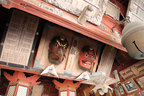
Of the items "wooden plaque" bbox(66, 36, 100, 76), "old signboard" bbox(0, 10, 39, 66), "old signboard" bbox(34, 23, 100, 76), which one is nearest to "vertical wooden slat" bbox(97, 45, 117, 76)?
"old signboard" bbox(34, 23, 100, 76)

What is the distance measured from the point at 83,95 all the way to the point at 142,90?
1.73 m

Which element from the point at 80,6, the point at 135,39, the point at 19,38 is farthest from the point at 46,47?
the point at 135,39

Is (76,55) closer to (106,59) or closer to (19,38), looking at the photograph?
(106,59)

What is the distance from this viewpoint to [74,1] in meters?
3.17

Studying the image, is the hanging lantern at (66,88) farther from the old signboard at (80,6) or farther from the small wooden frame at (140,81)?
the small wooden frame at (140,81)

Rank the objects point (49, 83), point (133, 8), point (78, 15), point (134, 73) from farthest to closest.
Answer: point (133, 8)
point (134, 73)
point (49, 83)
point (78, 15)

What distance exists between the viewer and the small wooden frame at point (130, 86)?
3734 millimetres

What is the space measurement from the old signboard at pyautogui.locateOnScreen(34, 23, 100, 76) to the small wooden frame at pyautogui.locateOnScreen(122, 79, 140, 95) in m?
1.25

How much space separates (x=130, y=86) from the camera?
12.6ft

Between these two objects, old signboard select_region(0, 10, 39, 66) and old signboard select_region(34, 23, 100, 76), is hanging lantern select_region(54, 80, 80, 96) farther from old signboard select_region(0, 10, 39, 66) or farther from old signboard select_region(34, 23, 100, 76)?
old signboard select_region(0, 10, 39, 66)

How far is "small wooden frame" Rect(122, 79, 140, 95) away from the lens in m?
3.73

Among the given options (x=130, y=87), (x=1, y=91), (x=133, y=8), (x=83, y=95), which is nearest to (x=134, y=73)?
(x=130, y=87)

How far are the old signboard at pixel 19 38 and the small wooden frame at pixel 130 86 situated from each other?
306 cm

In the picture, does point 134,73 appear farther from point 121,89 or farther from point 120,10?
point 120,10
